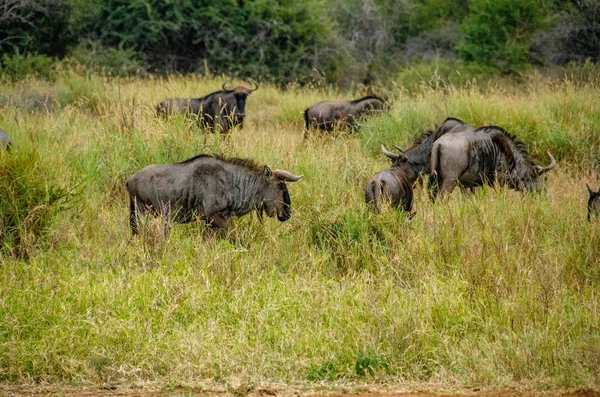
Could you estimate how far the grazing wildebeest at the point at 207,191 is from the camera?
25.4ft

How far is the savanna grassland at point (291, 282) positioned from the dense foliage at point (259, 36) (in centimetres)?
1316

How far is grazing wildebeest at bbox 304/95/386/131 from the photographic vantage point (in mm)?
14195

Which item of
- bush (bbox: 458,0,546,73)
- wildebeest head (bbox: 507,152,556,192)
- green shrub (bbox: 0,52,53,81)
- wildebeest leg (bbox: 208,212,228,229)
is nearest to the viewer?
wildebeest leg (bbox: 208,212,228,229)

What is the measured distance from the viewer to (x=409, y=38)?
31.2m

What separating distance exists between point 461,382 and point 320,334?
1049mm

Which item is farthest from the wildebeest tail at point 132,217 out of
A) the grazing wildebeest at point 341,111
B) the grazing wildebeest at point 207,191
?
the grazing wildebeest at point 341,111

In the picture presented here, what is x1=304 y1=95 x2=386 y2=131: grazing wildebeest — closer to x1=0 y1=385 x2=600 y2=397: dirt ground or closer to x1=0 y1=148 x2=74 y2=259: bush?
x1=0 y1=148 x2=74 y2=259: bush

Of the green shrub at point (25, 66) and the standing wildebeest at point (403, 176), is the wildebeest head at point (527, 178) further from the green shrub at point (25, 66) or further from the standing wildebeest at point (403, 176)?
the green shrub at point (25, 66)

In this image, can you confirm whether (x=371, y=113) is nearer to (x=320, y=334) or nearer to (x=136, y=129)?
(x=136, y=129)

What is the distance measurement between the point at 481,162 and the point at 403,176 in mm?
1561

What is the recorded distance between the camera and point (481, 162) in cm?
995

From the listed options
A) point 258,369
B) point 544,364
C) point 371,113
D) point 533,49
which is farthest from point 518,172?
point 533,49

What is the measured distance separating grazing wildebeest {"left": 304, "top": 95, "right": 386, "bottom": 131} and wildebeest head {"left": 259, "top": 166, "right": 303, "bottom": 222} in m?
5.71

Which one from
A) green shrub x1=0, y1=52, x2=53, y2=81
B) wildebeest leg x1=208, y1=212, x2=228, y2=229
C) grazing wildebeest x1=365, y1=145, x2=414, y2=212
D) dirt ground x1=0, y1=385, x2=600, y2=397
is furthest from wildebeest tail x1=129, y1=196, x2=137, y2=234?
green shrub x1=0, y1=52, x2=53, y2=81
